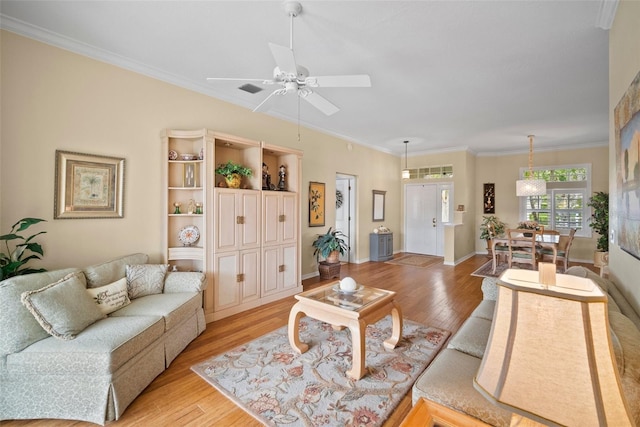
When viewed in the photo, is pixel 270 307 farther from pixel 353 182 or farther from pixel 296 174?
pixel 353 182

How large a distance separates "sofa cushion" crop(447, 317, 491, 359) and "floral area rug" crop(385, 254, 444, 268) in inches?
171

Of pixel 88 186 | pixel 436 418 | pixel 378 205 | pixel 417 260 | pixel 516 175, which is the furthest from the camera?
pixel 516 175

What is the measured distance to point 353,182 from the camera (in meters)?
6.75

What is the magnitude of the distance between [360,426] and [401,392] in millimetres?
458

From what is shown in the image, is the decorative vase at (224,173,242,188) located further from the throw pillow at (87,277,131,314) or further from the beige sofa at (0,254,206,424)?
the beige sofa at (0,254,206,424)

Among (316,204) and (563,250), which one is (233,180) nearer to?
(316,204)

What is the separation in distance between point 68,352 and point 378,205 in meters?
6.51

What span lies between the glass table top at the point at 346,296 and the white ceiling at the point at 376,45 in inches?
95.2

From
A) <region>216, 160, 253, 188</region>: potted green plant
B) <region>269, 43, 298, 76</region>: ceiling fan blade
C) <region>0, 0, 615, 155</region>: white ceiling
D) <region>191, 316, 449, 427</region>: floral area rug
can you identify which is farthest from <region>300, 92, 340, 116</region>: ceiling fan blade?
<region>191, 316, 449, 427</region>: floral area rug

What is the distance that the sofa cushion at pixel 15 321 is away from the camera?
5.98ft

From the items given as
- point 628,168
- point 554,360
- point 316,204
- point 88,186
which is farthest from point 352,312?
point 316,204

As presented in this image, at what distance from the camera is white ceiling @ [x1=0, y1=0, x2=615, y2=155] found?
7.56 feet

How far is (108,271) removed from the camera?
268cm

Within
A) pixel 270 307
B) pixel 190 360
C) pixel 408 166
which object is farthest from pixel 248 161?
pixel 408 166
